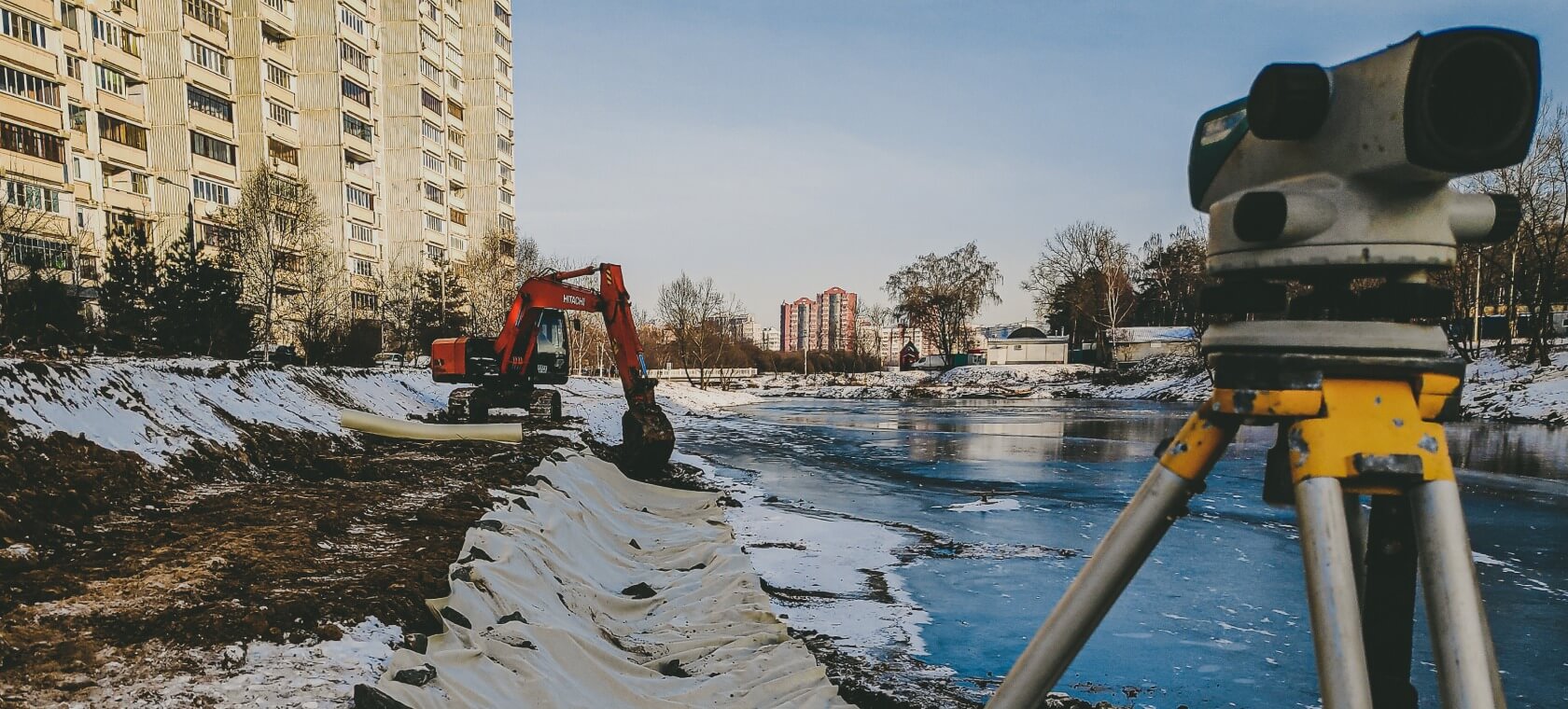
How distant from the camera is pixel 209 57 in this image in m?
35.9

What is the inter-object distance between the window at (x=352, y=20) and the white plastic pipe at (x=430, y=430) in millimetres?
41288

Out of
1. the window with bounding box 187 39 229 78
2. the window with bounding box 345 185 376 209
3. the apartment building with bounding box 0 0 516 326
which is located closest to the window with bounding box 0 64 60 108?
the apartment building with bounding box 0 0 516 326

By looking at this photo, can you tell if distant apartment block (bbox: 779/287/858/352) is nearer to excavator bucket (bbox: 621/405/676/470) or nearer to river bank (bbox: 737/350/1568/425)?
river bank (bbox: 737/350/1568/425)

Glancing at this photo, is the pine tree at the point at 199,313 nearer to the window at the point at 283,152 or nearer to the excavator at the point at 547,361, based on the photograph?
the window at the point at 283,152

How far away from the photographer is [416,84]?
50312mm

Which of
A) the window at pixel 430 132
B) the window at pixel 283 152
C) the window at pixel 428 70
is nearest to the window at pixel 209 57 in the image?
the window at pixel 283 152

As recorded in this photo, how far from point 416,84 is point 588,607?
55036 mm

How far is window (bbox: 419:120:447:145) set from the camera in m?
50.8

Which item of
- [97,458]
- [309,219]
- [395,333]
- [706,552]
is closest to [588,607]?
[706,552]

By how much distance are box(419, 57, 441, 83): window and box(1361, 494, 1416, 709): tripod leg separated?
58.5 m

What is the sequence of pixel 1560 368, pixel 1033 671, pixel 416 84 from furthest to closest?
1. pixel 416 84
2. pixel 1560 368
3. pixel 1033 671

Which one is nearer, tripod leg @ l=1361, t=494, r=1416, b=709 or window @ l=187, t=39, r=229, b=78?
tripod leg @ l=1361, t=494, r=1416, b=709

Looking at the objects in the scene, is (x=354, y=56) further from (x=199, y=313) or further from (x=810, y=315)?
(x=810, y=315)

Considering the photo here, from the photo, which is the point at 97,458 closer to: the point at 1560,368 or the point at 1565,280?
the point at 1560,368
